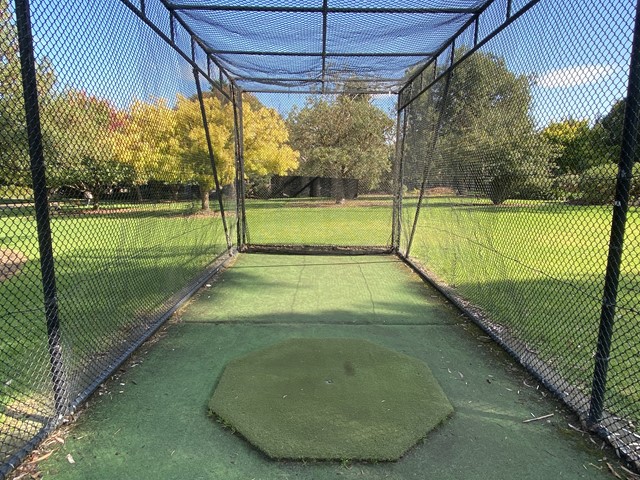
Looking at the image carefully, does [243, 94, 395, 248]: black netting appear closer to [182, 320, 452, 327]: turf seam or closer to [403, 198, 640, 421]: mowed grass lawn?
[403, 198, 640, 421]: mowed grass lawn

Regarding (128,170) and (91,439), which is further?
(128,170)

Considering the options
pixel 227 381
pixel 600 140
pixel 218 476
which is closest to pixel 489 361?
pixel 600 140

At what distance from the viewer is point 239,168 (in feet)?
22.5

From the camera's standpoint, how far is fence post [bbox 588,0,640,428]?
1.84m

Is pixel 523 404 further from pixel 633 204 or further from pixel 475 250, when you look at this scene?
pixel 475 250

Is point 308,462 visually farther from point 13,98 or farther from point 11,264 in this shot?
point 11,264

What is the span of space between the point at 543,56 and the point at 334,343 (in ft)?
8.45

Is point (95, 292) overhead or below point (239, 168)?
below

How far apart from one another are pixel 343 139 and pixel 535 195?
6986 millimetres

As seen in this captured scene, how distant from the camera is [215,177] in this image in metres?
5.20

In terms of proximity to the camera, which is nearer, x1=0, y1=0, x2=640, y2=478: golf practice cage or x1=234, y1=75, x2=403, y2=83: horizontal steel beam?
x1=0, y1=0, x2=640, y2=478: golf practice cage

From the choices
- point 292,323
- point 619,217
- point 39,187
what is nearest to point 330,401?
point 292,323

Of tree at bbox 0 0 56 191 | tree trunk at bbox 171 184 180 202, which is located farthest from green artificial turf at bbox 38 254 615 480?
tree at bbox 0 0 56 191

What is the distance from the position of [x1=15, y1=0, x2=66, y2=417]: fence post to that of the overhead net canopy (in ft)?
7.07
